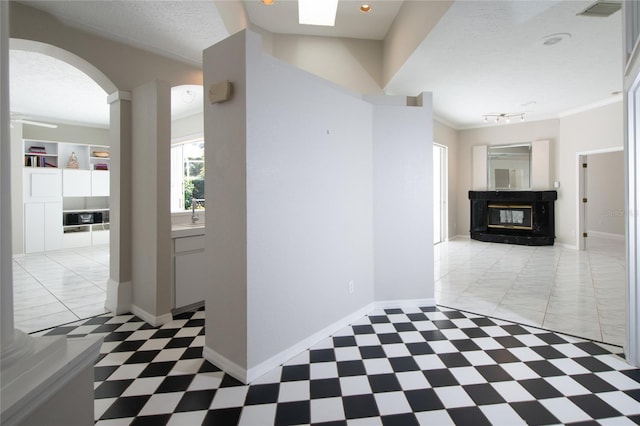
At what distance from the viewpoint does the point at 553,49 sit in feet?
13.6

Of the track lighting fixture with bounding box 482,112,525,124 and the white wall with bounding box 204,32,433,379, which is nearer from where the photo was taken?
the white wall with bounding box 204,32,433,379

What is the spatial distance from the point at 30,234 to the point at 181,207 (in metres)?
3.02

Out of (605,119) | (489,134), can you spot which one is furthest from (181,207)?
(605,119)

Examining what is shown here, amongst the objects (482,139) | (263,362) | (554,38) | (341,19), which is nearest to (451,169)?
(482,139)

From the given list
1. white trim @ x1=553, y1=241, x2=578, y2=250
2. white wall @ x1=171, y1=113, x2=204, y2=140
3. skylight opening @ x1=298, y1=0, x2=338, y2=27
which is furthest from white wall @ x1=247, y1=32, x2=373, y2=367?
white trim @ x1=553, y1=241, x2=578, y2=250

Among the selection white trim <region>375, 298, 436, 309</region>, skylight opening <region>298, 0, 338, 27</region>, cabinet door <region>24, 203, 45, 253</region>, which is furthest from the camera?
cabinet door <region>24, 203, 45, 253</region>

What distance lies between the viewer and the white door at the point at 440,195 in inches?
332

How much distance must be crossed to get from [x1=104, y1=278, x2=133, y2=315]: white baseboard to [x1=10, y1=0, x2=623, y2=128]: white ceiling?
8.46 feet

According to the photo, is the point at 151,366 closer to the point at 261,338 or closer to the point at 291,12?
the point at 261,338

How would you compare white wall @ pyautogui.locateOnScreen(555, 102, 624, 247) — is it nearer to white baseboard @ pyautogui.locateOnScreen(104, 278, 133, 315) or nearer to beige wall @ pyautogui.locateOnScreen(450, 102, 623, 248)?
beige wall @ pyautogui.locateOnScreen(450, 102, 623, 248)

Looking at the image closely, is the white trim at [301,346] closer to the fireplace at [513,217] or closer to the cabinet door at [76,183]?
the fireplace at [513,217]

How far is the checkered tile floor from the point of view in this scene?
1908 millimetres

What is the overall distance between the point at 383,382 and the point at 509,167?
786 cm

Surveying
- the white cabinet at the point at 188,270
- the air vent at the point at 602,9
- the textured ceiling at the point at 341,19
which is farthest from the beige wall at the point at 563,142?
the white cabinet at the point at 188,270
